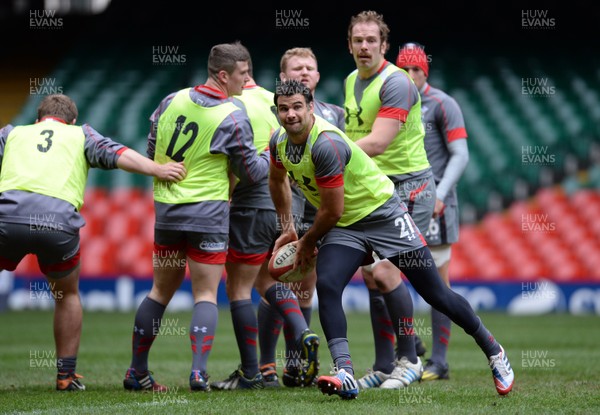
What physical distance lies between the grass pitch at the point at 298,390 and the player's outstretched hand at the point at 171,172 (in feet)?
4.69

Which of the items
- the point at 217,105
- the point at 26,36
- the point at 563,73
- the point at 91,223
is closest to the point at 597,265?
the point at 563,73

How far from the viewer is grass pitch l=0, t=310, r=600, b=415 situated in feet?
18.1

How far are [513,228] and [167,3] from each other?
467 inches

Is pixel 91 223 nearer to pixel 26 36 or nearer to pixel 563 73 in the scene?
pixel 26 36

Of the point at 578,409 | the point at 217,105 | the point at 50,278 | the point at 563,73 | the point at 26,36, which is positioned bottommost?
the point at 578,409

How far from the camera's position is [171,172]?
6.44 meters

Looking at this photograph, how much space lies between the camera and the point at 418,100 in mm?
6980

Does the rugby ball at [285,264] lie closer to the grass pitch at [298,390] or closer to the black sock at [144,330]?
the grass pitch at [298,390]

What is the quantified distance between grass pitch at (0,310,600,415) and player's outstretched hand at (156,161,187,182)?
143cm

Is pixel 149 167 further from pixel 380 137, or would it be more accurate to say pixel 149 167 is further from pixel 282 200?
pixel 380 137

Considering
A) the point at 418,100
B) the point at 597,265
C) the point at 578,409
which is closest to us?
the point at 578,409
